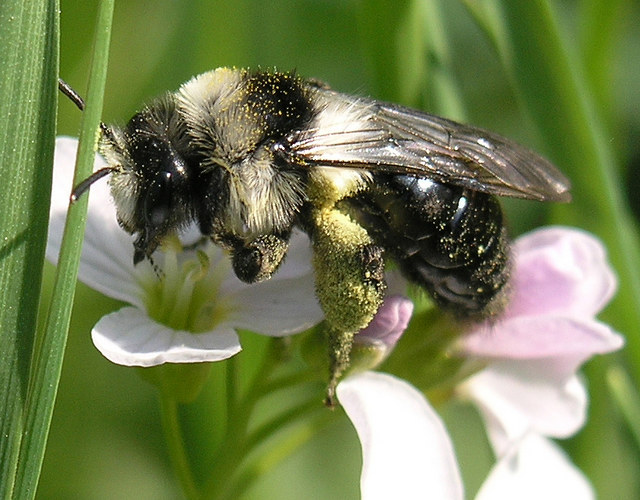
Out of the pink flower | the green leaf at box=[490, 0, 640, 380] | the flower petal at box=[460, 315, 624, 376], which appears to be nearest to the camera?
the pink flower

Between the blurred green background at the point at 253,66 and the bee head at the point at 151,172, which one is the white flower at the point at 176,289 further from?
the blurred green background at the point at 253,66

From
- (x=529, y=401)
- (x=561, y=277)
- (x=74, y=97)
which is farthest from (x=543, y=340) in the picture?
(x=74, y=97)

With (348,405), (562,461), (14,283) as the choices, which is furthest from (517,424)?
(14,283)

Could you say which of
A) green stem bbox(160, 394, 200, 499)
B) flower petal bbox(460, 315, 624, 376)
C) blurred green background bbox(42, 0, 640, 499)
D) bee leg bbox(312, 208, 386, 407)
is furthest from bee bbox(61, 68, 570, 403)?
blurred green background bbox(42, 0, 640, 499)

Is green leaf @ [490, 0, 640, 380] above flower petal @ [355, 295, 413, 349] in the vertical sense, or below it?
above

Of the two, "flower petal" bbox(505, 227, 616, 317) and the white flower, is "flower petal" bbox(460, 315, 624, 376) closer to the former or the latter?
"flower petal" bbox(505, 227, 616, 317)

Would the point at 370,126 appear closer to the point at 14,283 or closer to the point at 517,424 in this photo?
the point at 14,283
